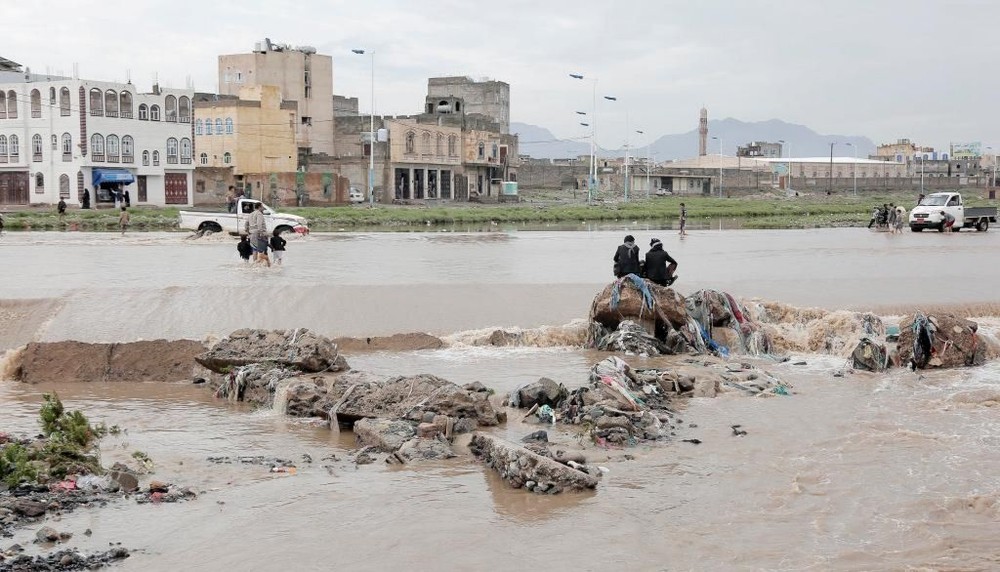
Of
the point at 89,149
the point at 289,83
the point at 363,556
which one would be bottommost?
the point at 363,556

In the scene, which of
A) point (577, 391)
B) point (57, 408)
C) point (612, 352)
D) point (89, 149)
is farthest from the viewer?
point (89, 149)

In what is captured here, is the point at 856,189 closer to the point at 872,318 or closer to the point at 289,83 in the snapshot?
the point at 289,83

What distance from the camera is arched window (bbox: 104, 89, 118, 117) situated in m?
57.6

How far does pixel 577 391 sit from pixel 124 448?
519cm

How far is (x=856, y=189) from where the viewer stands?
110m

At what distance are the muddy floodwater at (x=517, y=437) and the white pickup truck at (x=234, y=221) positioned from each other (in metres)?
12.6

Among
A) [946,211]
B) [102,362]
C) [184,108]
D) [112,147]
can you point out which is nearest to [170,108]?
[184,108]

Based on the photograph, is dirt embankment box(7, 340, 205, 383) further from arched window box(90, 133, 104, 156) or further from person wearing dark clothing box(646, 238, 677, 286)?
arched window box(90, 133, 104, 156)

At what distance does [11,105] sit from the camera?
57688 mm

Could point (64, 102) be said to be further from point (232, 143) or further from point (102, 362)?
point (102, 362)

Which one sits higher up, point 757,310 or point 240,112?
point 240,112

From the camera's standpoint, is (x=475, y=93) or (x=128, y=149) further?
(x=475, y=93)

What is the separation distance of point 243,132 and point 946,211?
42416 millimetres

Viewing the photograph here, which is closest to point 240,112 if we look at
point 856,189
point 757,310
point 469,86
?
point 469,86
